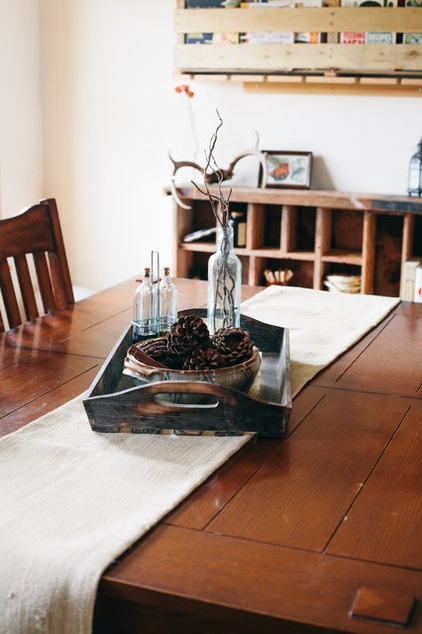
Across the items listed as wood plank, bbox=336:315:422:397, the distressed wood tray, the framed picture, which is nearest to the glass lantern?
the framed picture

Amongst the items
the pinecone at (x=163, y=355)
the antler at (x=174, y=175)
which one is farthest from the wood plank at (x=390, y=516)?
the antler at (x=174, y=175)

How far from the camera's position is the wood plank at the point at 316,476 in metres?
1.08

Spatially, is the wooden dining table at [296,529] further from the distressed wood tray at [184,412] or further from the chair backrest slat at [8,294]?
the chair backrest slat at [8,294]

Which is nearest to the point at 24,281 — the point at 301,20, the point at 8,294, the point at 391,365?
the point at 8,294

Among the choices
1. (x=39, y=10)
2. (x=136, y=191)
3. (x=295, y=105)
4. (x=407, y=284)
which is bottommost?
(x=407, y=284)

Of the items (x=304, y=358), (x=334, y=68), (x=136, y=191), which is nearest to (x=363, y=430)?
(x=304, y=358)

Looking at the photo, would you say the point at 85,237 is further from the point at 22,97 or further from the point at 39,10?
the point at 39,10

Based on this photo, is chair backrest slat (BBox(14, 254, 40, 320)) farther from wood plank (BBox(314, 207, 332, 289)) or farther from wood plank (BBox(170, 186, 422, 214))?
wood plank (BBox(314, 207, 332, 289))

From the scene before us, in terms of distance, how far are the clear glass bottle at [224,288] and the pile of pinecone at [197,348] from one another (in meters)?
0.27

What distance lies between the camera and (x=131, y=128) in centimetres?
435

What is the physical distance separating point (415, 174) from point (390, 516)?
284 cm

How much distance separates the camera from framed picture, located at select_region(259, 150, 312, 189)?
13.1ft

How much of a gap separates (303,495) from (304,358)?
2.17ft

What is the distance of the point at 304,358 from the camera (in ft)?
5.98
